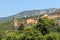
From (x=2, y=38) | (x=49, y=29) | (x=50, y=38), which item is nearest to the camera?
(x=50, y=38)

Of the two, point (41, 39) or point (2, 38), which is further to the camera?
point (2, 38)

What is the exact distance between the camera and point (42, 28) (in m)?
48.2

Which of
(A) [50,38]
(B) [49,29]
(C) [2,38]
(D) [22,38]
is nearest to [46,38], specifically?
(A) [50,38]

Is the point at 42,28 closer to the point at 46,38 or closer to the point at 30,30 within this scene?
the point at 30,30

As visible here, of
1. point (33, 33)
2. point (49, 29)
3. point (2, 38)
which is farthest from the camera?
point (2, 38)

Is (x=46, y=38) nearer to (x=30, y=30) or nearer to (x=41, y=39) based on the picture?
(x=41, y=39)

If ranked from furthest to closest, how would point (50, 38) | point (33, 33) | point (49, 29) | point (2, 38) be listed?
1. point (2, 38)
2. point (49, 29)
3. point (33, 33)
4. point (50, 38)

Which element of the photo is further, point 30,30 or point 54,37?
point 30,30

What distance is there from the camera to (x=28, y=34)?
43594 millimetres

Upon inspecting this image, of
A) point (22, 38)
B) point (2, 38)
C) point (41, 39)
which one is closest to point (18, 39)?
point (22, 38)

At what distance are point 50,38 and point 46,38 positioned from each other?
21.8 inches

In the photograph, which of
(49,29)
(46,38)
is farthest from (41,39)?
(49,29)

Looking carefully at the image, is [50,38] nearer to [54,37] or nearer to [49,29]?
[54,37]

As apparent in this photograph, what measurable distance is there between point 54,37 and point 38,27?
9.09 metres
